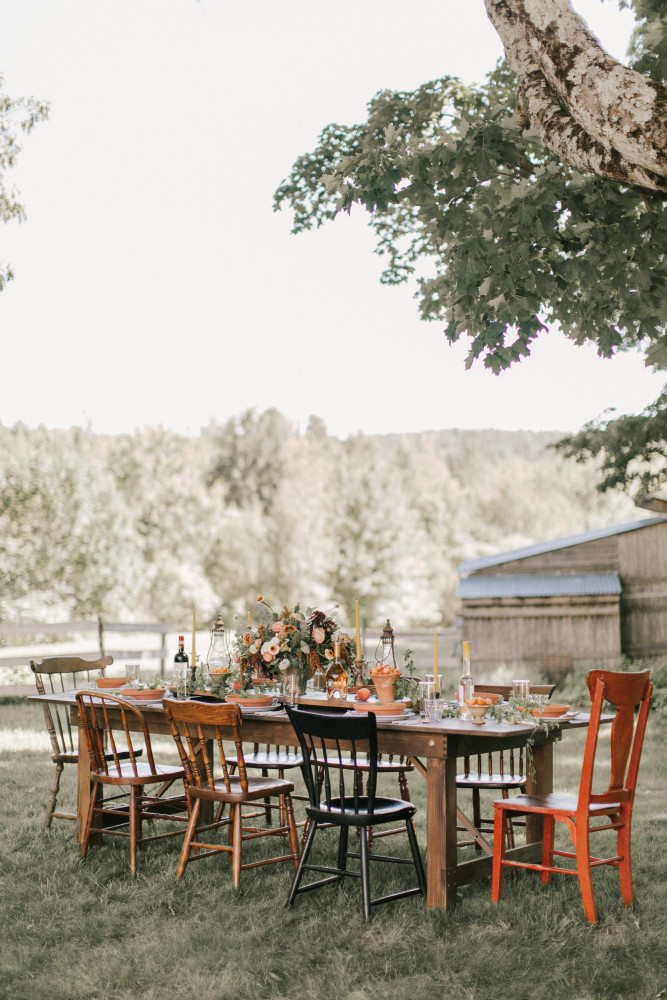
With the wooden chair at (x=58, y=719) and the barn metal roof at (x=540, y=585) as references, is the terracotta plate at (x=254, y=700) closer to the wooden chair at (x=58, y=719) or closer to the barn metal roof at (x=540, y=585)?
the wooden chair at (x=58, y=719)

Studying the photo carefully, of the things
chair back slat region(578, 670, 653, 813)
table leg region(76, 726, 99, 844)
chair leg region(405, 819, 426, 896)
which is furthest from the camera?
table leg region(76, 726, 99, 844)

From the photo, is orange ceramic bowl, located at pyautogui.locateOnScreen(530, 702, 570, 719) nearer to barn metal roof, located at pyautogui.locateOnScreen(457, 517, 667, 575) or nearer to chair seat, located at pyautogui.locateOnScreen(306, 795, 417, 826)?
chair seat, located at pyautogui.locateOnScreen(306, 795, 417, 826)

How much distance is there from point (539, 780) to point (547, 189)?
9.95 ft

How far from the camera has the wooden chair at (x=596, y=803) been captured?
3.92 metres

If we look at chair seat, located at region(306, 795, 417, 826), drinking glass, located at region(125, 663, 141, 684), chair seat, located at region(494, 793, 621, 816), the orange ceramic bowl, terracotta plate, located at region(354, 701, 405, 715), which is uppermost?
drinking glass, located at region(125, 663, 141, 684)

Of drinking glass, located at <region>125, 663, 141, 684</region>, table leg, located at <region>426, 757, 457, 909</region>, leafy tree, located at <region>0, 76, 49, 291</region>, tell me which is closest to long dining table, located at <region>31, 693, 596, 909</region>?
table leg, located at <region>426, 757, 457, 909</region>

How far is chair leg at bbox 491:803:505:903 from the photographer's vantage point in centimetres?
417

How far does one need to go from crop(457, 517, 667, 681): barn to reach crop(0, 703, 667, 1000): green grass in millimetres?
8212

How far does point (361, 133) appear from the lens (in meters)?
7.27

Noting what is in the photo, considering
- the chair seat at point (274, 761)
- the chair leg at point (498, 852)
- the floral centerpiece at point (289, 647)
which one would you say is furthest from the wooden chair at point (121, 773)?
the chair leg at point (498, 852)

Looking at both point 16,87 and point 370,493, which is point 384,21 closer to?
point 16,87

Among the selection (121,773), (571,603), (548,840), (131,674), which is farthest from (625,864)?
(571,603)

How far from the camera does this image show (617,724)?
4.09 meters

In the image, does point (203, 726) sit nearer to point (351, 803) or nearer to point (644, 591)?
point (351, 803)
